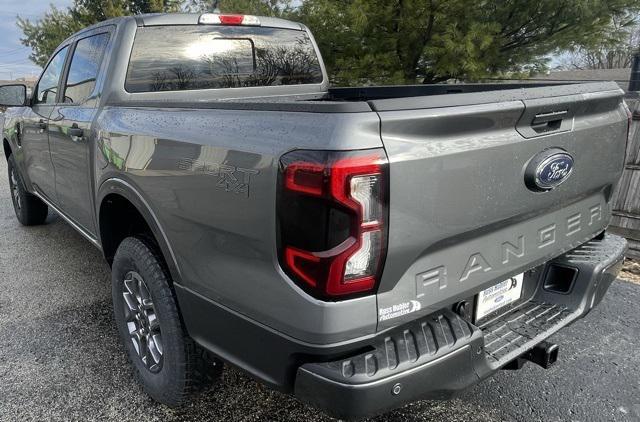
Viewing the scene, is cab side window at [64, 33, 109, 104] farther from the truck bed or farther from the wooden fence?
the wooden fence

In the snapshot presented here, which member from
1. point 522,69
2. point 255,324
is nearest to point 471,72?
point 522,69

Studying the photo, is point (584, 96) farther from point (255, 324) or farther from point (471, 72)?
point (471, 72)

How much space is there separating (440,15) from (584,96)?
473 centimetres

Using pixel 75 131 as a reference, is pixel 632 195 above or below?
below

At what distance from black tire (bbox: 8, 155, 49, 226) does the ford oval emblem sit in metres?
5.08

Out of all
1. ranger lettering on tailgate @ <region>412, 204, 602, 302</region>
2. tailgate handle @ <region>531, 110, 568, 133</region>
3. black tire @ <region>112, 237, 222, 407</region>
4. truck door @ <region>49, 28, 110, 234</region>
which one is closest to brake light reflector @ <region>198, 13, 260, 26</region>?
truck door @ <region>49, 28, 110, 234</region>

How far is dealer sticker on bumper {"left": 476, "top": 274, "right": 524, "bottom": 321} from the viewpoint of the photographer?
79.6 inches

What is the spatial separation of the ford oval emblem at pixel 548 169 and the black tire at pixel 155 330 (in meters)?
1.55

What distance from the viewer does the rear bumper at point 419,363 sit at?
1.55 meters

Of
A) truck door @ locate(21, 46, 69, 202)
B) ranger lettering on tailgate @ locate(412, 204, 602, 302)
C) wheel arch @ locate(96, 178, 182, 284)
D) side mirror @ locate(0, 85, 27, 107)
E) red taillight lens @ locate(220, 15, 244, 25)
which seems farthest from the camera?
side mirror @ locate(0, 85, 27, 107)

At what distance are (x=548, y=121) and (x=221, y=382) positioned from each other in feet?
6.74

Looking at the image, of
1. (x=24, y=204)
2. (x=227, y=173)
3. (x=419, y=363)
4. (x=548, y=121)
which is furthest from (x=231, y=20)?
(x=24, y=204)

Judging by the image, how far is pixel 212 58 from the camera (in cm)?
326

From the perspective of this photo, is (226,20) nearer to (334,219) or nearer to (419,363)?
(334,219)
